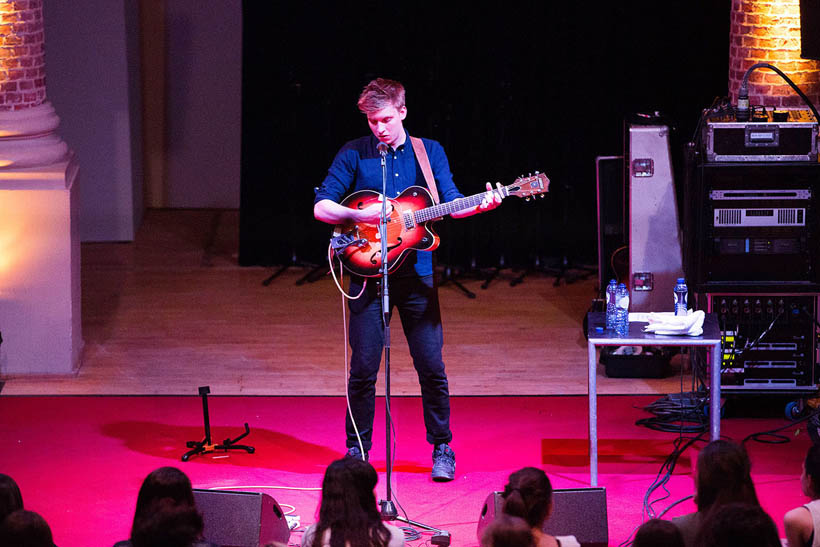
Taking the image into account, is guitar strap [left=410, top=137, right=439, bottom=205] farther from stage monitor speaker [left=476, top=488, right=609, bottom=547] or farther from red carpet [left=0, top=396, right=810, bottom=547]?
stage monitor speaker [left=476, top=488, right=609, bottom=547]

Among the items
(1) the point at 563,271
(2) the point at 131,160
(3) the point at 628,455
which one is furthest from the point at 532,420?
(2) the point at 131,160

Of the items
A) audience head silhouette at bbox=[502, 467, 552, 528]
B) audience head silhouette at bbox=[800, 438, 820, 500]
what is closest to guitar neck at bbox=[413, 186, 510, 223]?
audience head silhouette at bbox=[502, 467, 552, 528]

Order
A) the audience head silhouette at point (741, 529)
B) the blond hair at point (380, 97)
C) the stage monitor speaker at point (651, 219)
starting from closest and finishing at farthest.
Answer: the audience head silhouette at point (741, 529), the blond hair at point (380, 97), the stage monitor speaker at point (651, 219)

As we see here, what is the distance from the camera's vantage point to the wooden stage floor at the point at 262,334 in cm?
773

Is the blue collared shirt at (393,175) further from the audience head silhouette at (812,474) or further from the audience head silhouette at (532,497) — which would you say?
the audience head silhouette at (812,474)

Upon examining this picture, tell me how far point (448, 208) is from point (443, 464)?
4.33ft

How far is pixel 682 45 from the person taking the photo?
10586 millimetres

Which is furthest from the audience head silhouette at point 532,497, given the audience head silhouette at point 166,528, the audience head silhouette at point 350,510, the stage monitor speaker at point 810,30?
the stage monitor speaker at point 810,30

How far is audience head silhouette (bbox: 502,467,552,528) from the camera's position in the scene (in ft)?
13.5

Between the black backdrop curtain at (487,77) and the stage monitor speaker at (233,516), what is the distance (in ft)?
20.7

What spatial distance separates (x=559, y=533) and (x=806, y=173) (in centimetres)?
286

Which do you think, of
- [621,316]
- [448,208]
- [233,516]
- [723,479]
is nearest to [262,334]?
[448,208]

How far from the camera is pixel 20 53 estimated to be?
771 cm

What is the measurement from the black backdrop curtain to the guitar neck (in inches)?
199
